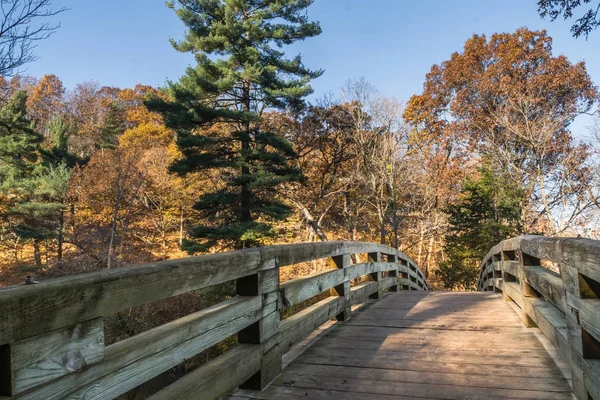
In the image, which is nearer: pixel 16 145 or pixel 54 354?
pixel 54 354

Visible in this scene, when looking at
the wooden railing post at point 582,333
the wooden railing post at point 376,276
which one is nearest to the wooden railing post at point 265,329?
the wooden railing post at point 582,333

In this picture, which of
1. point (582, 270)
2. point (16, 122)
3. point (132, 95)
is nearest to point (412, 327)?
point (582, 270)

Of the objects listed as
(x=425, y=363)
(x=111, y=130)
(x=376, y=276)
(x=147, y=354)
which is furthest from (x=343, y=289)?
(x=111, y=130)

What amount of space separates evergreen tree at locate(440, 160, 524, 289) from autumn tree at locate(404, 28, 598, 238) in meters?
0.77

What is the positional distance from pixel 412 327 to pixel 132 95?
4228 cm

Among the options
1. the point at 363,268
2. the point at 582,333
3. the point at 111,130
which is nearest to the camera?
the point at 582,333

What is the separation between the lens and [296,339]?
2.90 metres

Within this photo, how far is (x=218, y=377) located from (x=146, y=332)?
0.51m

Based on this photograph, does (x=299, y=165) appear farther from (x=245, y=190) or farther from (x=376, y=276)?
(x=376, y=276)

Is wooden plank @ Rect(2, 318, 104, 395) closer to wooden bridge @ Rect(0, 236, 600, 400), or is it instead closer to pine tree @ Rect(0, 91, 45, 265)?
wooden bridge @ Rect(0, 236, 600, 400)

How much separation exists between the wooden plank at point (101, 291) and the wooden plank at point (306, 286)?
0.55 meters

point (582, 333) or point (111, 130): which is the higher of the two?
point (111, 130)

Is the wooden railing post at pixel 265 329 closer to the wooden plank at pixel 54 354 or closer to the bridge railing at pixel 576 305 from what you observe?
the wooden plank at pixel 54 354

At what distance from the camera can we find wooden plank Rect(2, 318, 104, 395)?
1037mm
